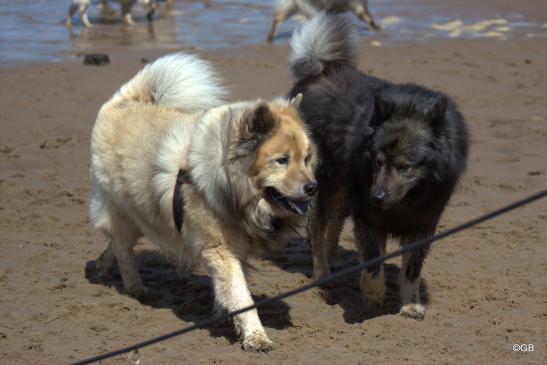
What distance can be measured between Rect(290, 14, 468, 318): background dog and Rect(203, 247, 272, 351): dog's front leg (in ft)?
2.91

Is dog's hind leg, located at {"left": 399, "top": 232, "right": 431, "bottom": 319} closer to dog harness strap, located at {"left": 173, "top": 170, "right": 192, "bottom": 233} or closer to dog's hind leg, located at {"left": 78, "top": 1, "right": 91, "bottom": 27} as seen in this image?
dog harness strap, located at {"left": 173, "top": 170, "right": 192, "bottom": 233}

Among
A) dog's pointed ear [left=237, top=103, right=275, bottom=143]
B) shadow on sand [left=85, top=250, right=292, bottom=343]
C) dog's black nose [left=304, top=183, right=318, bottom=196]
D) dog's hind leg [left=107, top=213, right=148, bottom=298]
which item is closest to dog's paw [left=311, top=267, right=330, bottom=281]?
shadow on sand [left=85, top=250, right=292, bottom=343]

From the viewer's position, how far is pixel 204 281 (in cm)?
603

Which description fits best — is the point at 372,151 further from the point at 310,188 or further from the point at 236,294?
the point at 236,294

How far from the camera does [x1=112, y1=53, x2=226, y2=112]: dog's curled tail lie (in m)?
5.71

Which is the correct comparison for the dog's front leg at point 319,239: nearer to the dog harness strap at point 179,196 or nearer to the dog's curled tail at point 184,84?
the dog's curled tail at point 184,84

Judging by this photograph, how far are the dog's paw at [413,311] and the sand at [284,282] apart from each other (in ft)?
0.25

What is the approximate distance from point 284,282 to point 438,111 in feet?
5.81

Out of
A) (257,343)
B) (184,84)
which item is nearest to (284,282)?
(257,343)

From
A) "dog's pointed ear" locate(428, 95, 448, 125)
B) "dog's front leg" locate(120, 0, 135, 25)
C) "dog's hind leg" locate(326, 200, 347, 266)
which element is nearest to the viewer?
"dog's pointed ear" locate(428, 95, 448, 125)

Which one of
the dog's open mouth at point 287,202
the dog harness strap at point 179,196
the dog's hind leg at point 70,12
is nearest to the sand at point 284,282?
the dog harness strap at point 179,196

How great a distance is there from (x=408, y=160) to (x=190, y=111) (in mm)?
1601

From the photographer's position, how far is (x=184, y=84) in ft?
18.7

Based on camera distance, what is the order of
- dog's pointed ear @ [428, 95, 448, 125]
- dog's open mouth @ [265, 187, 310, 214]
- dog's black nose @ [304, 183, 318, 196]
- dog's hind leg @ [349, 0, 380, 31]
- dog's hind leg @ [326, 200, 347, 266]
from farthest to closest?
dog's hind leg @ [349, 0, 380, 31]
dog's hind leg @ [326, 200, 347, 266]
dog's pointed ear @ [428, 95, 448, 125]
dog's open mouth @ [265, 187, 310, 214]
dog's black nose @ [304, 183, 318, 196]
